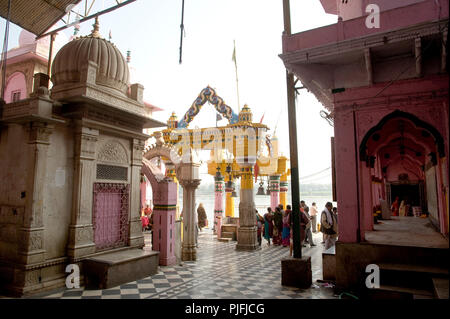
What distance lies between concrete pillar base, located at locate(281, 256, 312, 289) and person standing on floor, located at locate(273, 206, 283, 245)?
6245 millimetres

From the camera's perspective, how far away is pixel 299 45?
6.11 metres

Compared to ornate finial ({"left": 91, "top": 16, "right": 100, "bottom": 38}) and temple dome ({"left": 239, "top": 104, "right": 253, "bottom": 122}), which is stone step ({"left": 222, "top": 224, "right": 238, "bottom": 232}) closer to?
temple dome ({"left": 239, "top": 104, "right": 253, "bottom": 122})

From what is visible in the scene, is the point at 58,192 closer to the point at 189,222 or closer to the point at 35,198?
the point at 35,198

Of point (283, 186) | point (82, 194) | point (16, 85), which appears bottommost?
point (82, 194)

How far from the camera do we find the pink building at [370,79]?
16.9ft

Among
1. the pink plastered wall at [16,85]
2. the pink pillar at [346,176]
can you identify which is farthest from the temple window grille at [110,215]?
the pink plastered wall at [16,85]

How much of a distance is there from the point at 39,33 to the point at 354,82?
9.92m

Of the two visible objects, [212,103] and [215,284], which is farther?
[212,103]

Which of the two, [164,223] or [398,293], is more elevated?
[164,223]

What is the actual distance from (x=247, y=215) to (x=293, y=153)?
6.03 metres

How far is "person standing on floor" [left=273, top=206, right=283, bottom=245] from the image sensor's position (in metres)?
12.7

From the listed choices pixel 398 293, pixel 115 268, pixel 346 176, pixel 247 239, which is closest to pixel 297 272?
pixel 398 293

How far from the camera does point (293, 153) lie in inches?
261
